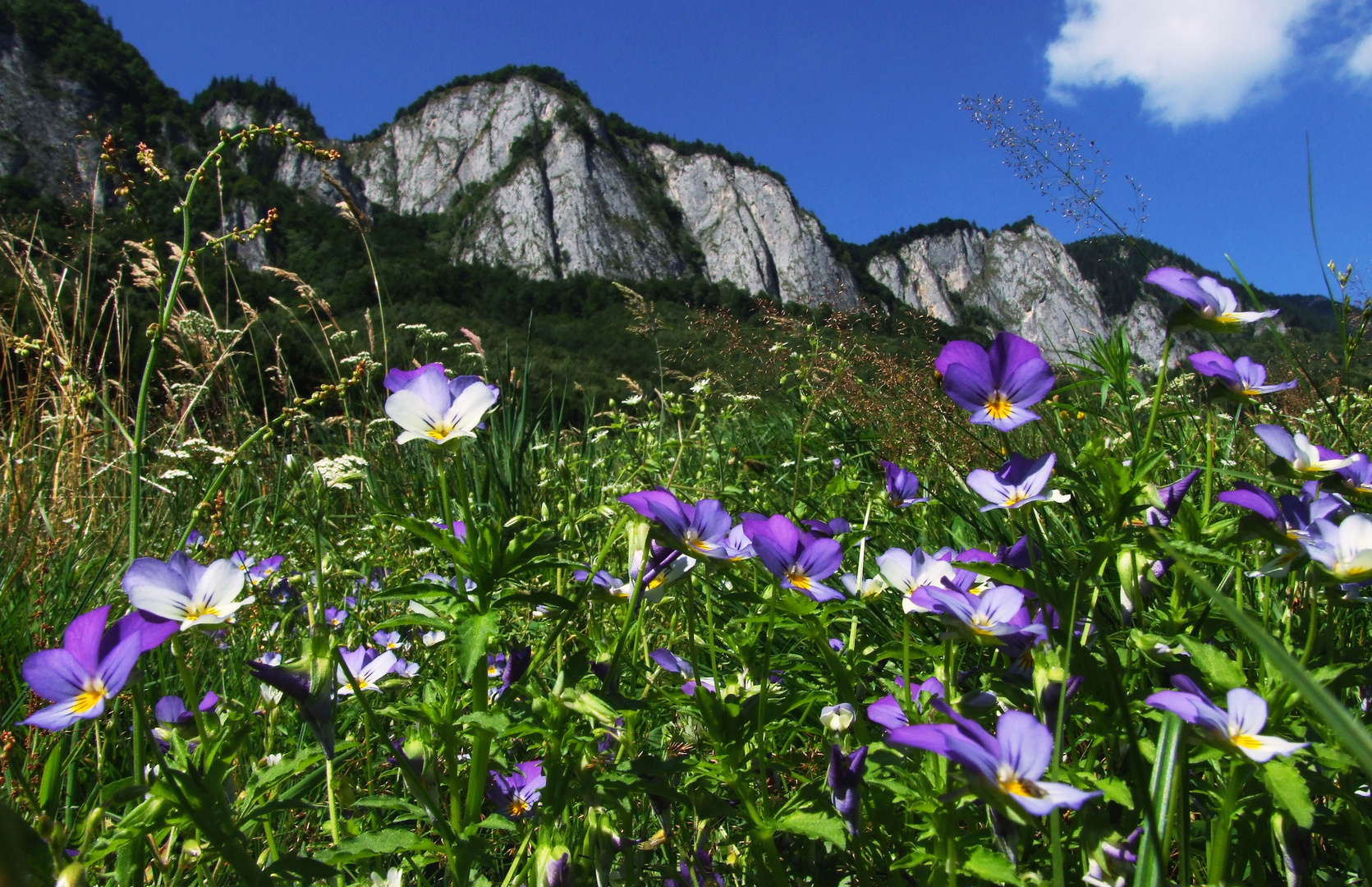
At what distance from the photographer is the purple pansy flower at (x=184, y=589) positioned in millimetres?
907

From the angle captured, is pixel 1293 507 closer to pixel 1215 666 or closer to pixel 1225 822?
→ pixel 1215 666

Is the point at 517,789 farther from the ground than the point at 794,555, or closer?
closer

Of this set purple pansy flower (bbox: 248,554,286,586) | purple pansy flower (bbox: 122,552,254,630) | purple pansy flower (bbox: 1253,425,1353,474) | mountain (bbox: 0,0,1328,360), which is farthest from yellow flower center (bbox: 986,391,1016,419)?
mountain (bbox: 0,0,1328,360)

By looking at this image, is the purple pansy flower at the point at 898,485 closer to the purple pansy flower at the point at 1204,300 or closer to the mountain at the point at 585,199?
the purple pansy flower at the point at 1204,300

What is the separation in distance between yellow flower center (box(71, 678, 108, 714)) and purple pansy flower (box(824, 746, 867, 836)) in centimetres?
90

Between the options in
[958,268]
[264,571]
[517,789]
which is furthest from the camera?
[958,268]

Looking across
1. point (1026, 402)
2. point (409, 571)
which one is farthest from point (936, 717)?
point (409, 571)

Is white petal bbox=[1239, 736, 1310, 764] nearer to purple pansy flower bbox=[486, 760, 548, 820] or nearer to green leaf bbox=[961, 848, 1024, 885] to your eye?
green leaf bbox=[961, 848, 1024, 885]

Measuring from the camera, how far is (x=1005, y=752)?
2.52 feet

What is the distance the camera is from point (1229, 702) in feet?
2.73

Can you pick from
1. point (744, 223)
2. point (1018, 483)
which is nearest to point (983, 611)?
point (1018, 483)

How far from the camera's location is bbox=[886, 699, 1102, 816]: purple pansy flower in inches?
27.8

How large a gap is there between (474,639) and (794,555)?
0.48m

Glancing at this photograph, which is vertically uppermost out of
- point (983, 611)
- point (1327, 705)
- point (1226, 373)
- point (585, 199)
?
point (585, 199)
